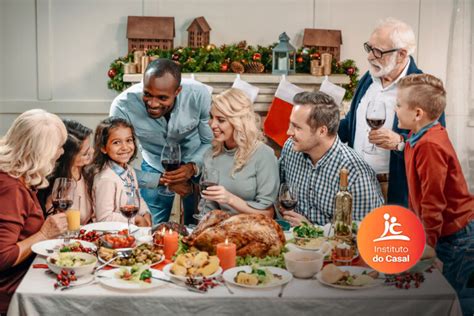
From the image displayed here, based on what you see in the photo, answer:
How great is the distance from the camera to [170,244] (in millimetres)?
1379

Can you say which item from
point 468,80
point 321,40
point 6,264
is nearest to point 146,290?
point 6,264

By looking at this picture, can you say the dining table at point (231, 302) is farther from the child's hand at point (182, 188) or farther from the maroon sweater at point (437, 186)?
the child's hand at point (182, 188)

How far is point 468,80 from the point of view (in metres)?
1.22

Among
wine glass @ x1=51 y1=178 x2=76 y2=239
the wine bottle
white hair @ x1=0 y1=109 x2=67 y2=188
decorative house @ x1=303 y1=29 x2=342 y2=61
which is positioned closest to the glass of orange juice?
wine glass @ x1=51 y1=178 x2=76 y2=239

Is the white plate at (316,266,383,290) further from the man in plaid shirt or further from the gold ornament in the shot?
the gold ornament

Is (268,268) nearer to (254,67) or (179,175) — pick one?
(179,175)

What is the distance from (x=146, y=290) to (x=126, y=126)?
0.74 m

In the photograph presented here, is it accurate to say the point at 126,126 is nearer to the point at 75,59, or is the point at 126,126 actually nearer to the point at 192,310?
the point at 192,310

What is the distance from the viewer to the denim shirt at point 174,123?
7.06 ft

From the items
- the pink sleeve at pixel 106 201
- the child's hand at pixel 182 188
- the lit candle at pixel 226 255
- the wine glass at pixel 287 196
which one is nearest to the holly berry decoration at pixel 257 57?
the child's hand at pixel 182 188

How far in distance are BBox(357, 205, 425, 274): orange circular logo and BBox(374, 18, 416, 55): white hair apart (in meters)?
0.85

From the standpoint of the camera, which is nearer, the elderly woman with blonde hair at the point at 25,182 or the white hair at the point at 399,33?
the elderly woman with blonde hair at the point at 25,182

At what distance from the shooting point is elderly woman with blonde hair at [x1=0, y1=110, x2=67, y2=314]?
1434mm

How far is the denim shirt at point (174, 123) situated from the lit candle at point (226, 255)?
32.8 inches
